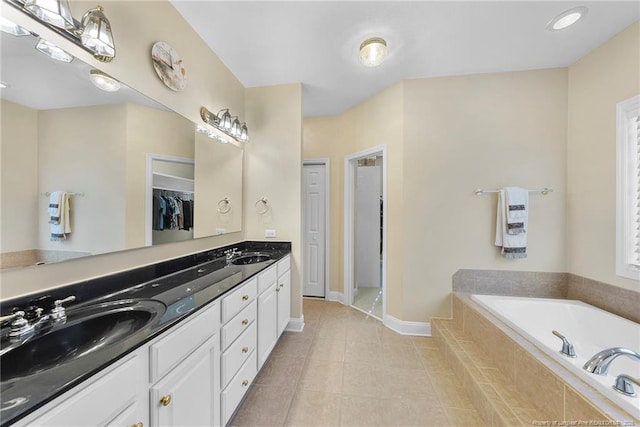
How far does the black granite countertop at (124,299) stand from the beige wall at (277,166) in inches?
17.0

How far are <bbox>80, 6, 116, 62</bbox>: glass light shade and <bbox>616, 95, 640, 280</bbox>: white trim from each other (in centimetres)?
341

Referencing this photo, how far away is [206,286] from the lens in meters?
1.34

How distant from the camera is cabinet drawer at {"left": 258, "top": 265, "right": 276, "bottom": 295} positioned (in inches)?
Result: 69.2

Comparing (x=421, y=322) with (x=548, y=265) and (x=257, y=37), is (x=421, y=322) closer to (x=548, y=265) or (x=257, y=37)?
(x=548, y=265)

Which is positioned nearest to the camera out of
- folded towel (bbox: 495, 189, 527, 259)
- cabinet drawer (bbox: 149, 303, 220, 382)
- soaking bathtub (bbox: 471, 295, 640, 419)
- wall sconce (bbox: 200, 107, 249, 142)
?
cabinet drawer (bbox: 149, 303, 220, 382)

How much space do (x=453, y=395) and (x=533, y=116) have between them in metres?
2.62

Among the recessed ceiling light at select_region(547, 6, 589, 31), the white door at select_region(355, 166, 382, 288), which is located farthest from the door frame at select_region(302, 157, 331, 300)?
the recessed ceiling light at select_region(547, 6, 589, 31)

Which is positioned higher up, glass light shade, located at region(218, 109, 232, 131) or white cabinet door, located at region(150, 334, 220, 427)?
glass light shade, located at region(218, 109, 232, 131)

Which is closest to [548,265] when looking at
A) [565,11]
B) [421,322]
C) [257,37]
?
[421,322]

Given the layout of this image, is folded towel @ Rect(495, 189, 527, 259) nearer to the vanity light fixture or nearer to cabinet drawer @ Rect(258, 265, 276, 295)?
cabinet drawer @ Rect(258, 265, 276, 295)

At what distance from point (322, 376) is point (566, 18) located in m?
3.24

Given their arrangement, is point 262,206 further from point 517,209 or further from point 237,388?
point 517,209

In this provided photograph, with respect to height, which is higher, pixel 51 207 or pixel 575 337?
pixel 51 207

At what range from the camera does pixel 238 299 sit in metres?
1.43
